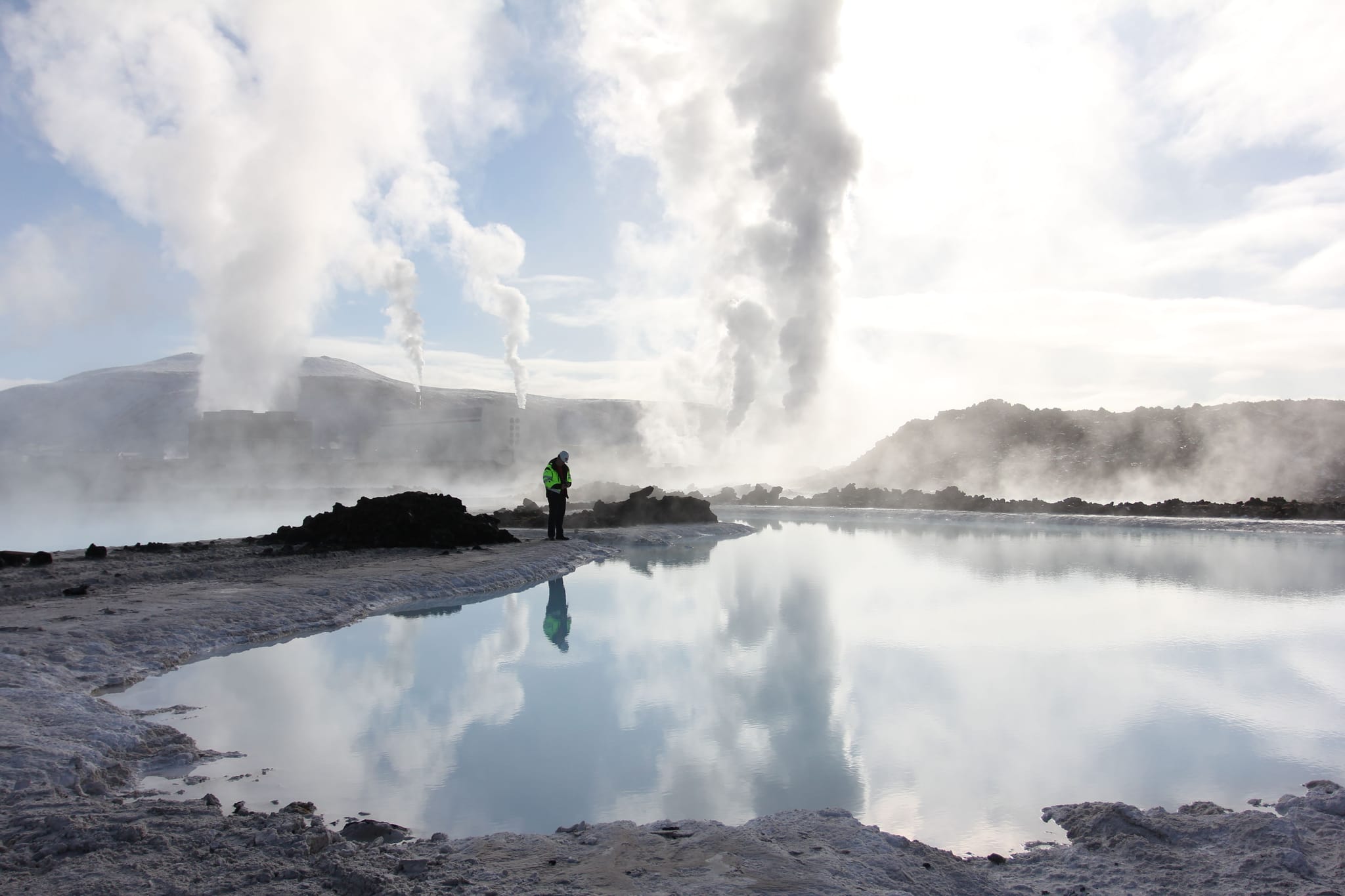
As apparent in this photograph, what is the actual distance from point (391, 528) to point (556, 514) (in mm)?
2973

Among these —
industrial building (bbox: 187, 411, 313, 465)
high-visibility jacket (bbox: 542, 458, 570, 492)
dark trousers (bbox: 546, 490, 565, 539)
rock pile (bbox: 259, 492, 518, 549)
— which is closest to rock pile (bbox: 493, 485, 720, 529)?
dark trousers (bbox: 546, 490, 565, 539)

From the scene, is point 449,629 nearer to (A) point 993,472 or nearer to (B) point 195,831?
(B) point 195,831

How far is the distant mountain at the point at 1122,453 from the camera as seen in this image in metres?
34.0

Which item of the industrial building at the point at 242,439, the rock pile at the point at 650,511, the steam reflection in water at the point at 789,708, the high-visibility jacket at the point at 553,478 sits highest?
the industrial building at the point at 242,439

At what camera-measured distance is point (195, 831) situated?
2.88 metres

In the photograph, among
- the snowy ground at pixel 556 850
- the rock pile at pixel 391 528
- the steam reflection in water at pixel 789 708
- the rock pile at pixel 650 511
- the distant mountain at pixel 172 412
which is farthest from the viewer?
the distant mountain at pixel 172 412

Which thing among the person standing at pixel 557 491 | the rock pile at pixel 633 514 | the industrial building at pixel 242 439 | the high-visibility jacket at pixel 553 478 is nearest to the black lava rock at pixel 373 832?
the person standing at pixel 557 491

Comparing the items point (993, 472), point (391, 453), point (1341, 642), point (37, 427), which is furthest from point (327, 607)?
point (37, 427)

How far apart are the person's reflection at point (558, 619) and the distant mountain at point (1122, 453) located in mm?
31532

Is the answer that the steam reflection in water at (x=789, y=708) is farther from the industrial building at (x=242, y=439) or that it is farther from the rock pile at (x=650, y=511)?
the industrial building at (x=242, y=439)

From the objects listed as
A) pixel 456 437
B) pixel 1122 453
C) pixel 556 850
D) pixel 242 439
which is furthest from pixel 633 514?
pixel 456 437

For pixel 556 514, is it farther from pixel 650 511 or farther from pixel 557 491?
pixel 650 511

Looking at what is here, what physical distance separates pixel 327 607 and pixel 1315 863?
7736 millimetres

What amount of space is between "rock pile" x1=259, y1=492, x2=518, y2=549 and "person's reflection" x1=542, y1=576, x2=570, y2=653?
12.4 ft
